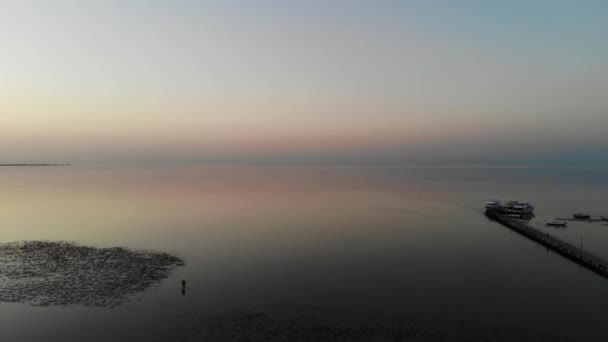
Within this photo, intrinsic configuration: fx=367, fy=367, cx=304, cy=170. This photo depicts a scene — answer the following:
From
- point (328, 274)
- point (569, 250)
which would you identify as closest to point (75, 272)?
point (328, 274)

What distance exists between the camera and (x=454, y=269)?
37.0m

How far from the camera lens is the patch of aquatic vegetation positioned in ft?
92.6

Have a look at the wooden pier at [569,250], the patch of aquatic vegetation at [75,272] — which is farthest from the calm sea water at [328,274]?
the patch of aquatic vegetation at [75,272]

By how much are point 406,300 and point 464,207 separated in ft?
230

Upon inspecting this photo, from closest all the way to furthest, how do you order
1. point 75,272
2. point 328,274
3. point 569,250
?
point 75,272
point 328,274
point 569,250

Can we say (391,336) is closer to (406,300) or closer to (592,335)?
(406,300)

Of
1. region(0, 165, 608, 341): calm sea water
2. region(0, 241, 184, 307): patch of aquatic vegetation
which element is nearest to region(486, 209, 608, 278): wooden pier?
region(0, 165, 608, 341): calm sea water

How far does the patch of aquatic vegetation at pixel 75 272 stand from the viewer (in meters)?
28.2

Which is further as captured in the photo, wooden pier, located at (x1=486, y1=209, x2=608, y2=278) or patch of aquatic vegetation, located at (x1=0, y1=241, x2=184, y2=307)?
wooden pier, located at (x1=486, y1=209, x2=608, y2=278)

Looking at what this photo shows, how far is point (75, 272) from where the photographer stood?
33.9 metres

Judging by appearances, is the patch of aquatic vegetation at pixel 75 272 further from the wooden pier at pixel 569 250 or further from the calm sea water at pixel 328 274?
the wooden pier at pixel 569 250

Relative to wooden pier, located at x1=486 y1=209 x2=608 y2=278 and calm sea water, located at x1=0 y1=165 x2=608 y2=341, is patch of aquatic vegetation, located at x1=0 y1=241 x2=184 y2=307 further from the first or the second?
wooden pier, located at x1=486 y1=209 x2=608 y2=278

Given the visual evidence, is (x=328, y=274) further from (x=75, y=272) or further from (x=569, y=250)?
(x=569, y=250)

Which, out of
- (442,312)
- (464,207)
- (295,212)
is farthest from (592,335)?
(464,207)
